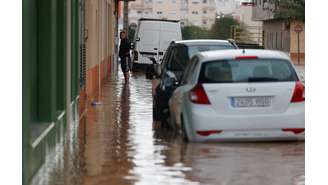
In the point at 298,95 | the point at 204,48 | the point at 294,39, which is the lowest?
the point at 294,39

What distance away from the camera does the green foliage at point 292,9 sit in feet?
219

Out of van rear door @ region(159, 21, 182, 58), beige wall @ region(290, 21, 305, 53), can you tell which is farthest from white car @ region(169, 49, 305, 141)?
beige wall @ region(290, 21, 305, 53)

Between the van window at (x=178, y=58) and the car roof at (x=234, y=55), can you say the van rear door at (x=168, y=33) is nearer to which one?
the van window at (x=178, y=58)

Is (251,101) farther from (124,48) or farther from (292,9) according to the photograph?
(292,9)

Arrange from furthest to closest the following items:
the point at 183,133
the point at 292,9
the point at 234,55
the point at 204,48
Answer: the point at 292,9 → the point at 204,48 → the point at 183,133 → the point at 234,55

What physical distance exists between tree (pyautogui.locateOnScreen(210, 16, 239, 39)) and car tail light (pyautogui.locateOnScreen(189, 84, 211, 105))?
212ft

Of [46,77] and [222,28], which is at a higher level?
[46,77]

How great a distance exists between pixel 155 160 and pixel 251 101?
1.96 metres

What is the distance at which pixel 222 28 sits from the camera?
80.9 metres

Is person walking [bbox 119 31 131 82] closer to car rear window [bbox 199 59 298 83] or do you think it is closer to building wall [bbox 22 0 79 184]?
building wall [bbox 22 0 79 184]

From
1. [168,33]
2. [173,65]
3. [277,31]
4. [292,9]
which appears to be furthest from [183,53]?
[277,31]

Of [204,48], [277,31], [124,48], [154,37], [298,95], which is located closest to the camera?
[298,95]

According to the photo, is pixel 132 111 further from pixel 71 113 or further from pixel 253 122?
pixel 253 122

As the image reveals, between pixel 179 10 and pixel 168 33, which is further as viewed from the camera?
pixel 179 10
